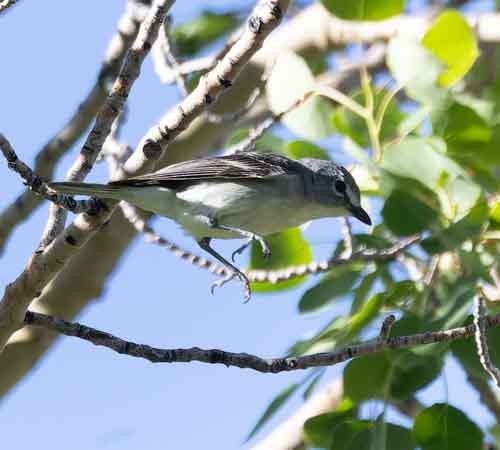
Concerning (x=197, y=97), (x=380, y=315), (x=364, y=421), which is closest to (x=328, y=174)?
(x=380, y=315)

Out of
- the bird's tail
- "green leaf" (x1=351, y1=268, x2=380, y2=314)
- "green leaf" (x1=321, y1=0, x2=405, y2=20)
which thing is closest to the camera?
the bird's tail

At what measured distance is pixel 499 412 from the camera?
4.03 m

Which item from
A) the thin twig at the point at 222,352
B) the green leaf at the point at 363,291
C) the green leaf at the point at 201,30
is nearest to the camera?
the thin twig at the point at 222,352

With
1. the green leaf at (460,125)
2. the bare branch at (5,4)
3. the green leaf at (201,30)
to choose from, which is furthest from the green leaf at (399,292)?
the green leaf at (201,30)

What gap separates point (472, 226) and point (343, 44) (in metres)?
2.15

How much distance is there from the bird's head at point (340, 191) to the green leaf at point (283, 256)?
18 centimetres

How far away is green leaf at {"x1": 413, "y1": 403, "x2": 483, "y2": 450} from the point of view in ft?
9.95

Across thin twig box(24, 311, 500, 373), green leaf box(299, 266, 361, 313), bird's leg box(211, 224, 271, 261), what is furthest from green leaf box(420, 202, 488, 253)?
bird's leg box(211, 224, 271, 261)

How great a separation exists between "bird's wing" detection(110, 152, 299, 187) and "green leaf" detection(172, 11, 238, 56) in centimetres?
223

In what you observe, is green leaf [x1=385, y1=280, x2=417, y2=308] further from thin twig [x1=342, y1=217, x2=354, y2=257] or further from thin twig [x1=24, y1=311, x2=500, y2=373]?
thin twig [x1=24, y1=311, x2=500, y2=373]

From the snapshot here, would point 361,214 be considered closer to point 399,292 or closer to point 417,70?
point 399,292

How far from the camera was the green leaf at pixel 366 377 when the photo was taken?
3217 millimetres

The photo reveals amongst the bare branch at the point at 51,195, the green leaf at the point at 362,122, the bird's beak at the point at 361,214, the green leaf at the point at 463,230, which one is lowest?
the bare branch at the point at 51,195

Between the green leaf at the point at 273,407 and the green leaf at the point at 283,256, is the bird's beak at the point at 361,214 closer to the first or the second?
the green leaf at the point at 283,256
